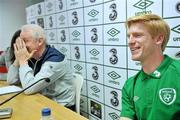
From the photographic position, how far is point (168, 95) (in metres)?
1.07

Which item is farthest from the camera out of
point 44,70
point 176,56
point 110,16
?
point 110,16

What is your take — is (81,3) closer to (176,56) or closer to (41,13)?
(41,13)

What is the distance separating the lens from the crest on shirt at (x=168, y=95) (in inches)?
41.8

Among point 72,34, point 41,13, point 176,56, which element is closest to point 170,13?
point 176,56

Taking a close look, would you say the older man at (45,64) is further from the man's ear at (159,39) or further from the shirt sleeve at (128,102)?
the man's ear at (159,39)

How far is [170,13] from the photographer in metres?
1.43

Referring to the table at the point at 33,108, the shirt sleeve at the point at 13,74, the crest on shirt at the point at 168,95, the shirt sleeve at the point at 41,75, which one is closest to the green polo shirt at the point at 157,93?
the crest on shirt at the point at 168,95

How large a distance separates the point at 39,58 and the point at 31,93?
0.30m

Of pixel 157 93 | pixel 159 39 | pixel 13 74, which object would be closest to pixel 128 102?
pixel 157 93

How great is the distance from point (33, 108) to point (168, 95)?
820 millimetres

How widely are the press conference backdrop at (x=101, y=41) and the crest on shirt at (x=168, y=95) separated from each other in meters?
0.40

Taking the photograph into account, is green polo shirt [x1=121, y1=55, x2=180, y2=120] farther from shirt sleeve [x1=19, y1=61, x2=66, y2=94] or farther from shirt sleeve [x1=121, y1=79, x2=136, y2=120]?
shirt sleeve [x1=19, y1=61, x2=66, y2=94]

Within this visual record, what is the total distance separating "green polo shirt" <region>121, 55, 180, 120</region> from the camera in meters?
1.07

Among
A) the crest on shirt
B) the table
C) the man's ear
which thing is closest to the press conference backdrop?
the man's ear
